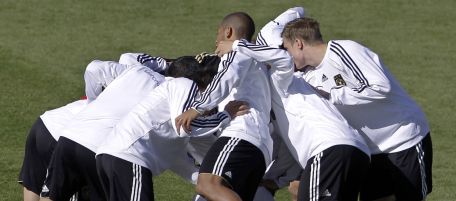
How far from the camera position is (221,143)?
25.3ft

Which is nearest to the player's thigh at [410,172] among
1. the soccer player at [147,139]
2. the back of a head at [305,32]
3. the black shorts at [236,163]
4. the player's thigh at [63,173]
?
the back of a head at [305,32]

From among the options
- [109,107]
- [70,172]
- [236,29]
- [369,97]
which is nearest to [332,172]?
[369,97]

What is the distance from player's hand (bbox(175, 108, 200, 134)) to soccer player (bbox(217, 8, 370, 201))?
1.76ft

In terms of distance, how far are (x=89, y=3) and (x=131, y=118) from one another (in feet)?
33.5

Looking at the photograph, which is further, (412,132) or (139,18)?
(139,18)

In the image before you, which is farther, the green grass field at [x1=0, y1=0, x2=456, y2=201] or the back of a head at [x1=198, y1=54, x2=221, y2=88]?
the green grass field at [x1=0, y1=0, x2=456, y2=201]

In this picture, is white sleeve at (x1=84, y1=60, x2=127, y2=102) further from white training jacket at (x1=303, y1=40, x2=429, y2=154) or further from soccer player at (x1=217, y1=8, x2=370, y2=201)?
white training jacket at (x1=303, y1=40, x2=429, y2=154)

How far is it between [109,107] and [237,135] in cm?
100

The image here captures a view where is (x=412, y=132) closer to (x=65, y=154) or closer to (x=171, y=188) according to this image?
(x=65, y=154)

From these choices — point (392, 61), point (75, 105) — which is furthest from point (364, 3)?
point (75, 105)

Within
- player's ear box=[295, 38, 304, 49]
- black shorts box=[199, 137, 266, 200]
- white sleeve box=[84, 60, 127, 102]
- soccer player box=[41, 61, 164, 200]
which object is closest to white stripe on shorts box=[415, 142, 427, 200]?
player's ear box=[295, 38, 304, 49]

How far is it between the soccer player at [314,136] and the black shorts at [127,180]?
3.28 feet

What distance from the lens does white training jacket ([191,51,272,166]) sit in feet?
25.2

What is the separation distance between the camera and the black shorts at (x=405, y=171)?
27.3 feet
